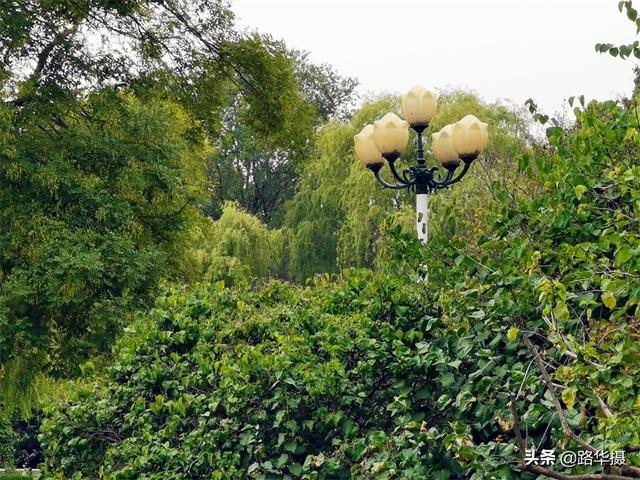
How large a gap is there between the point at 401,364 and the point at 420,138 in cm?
545

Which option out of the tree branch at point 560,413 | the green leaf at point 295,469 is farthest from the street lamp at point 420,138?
the tree branch at point 560,413

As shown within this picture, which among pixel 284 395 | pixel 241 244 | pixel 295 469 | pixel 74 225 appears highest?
pixel 241 244

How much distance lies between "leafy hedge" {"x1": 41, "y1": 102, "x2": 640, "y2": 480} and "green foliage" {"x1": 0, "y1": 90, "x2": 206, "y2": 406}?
500 cm

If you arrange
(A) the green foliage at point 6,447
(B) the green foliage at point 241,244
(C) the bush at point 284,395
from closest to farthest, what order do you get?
(C) the bush at point 284,395, (A) the green foliage at point 6,447, (B) the green foliage at point 241,244

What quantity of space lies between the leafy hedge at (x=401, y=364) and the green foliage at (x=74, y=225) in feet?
16.4

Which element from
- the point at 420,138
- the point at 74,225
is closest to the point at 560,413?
the point at 420,138

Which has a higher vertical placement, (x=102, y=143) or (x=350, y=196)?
(x=350, y=196)

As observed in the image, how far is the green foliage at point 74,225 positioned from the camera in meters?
9.16

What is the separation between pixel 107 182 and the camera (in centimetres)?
986

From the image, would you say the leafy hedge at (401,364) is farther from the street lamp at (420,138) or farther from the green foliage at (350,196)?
the green foliage at (350,196)

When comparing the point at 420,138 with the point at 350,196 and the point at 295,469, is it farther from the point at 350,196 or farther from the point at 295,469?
the point at 350,196

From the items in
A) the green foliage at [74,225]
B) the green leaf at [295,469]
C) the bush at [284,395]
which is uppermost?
the green foliage at [74,225]

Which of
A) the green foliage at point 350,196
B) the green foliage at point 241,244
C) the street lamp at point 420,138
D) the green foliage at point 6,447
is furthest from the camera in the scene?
the green foliage at point 241,244

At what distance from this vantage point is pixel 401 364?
363 centimetres
